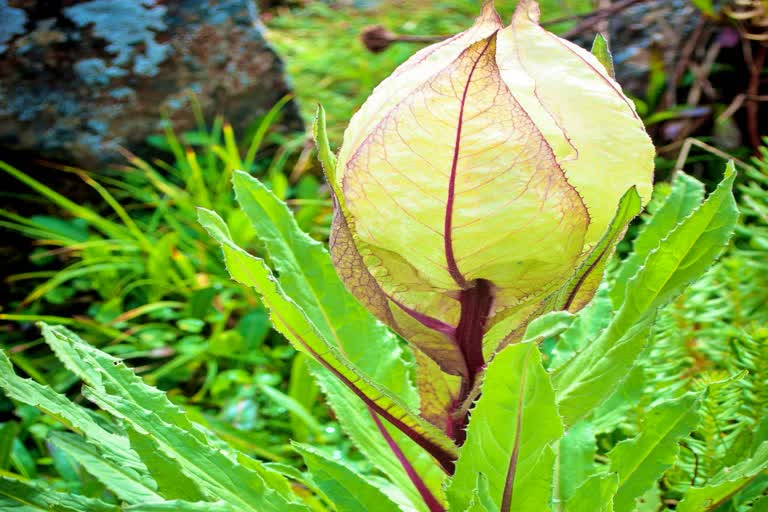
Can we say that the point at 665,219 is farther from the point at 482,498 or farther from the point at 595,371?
the point at 482,498

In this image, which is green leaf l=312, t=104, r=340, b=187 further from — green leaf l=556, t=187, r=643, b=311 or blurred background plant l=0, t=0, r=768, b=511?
blurred background plant l=0, t=0, r=768, b=511

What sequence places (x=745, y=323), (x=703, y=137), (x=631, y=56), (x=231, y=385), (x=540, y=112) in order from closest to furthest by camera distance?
(x=540, y=112), (x=745, y=323), (x=231, y=385), (x=703, y=137), (x=631, y=56)

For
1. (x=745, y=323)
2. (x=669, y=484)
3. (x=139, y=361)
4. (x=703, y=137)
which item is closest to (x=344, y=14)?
(x=703, y=137)

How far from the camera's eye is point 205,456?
610 mm

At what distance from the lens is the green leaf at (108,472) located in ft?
2.45

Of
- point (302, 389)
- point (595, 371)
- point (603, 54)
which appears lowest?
point (302, 389)

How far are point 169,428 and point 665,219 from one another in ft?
1.67

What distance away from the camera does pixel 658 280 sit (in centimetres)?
56

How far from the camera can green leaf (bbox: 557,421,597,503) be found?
76cm

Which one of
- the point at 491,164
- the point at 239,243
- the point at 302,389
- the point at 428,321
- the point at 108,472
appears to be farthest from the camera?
the point at 239,243

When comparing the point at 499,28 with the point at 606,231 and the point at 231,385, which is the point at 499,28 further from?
the point at 231,385

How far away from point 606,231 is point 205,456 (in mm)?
365

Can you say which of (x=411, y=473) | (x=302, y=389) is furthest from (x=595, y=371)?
(x=302, y=389)

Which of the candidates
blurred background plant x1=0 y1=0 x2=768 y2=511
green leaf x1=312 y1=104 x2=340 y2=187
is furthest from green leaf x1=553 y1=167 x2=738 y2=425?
blurred background plant x1=0 y1=0 x2=768 y2=511
